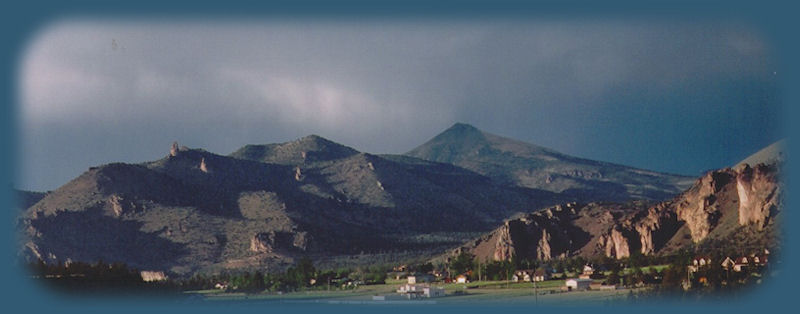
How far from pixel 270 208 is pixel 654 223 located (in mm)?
29435

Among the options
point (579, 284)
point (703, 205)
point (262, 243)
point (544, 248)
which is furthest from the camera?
point (262, 243)

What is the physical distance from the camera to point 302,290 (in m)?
34.2

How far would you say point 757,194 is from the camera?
35500mm

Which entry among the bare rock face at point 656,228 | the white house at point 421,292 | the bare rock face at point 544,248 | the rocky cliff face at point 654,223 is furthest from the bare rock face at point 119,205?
the white house at point 421,292

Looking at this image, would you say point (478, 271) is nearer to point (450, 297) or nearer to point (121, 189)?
point (450, 297)

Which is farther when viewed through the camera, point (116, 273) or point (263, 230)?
point (263, 230)

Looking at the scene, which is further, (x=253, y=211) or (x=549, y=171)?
(x=549, y=171)

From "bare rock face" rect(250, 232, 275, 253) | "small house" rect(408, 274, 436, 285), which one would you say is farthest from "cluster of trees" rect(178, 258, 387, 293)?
"bare rock face" rect(250, 232, 275, 253)

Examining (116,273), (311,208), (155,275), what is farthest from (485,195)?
(116,273)

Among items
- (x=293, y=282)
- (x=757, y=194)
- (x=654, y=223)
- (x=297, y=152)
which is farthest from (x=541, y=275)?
(x=297, y=152)

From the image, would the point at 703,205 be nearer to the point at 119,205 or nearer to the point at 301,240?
the point at 301,240

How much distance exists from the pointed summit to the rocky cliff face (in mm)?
42390

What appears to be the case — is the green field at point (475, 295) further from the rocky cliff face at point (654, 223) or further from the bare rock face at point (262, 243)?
the bare rock face at point (262, 243)

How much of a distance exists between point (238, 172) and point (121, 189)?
17.5m
